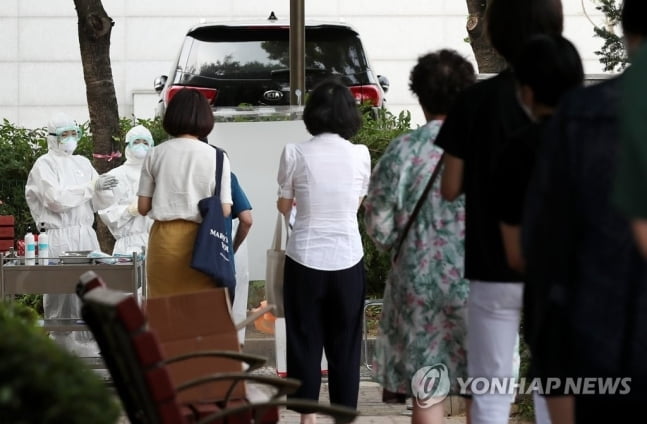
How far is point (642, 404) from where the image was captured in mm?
2607

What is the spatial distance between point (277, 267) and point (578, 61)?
9.73 ft

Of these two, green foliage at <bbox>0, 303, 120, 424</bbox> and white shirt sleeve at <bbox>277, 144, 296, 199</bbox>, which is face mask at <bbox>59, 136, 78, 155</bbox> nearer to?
white shirt sleeve at <bbox>277, 144, 296, 199</bbox>

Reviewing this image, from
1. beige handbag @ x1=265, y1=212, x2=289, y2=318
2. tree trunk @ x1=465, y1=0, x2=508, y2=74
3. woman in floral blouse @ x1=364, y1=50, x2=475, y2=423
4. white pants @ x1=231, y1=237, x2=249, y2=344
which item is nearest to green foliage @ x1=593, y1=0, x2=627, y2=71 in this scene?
tree trunk @ x1=465, y1=0, x2=508, y2=74

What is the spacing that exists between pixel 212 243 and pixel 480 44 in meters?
4.89

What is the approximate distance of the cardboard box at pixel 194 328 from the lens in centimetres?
455

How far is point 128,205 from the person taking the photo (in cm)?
938

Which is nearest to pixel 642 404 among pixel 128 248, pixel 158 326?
pixel 158 326

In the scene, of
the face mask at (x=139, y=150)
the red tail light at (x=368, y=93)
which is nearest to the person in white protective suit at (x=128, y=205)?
the face mask at (x=139, y=150)

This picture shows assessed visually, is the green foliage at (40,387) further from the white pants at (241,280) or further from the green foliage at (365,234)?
the green foliage at (365,234)

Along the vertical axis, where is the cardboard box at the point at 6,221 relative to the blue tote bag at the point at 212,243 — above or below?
below

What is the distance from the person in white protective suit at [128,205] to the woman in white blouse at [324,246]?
344 centimetres

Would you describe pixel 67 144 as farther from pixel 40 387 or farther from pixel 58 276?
pixel 40 387

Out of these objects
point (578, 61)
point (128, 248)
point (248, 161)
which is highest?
point (578, 61)

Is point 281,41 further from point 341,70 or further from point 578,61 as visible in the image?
point 578,61
